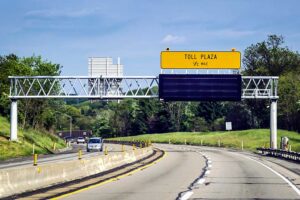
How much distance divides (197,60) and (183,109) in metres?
112

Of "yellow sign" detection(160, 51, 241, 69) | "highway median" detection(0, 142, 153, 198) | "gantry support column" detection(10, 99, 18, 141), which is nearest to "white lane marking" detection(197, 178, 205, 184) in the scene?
"highway median" detection(0, 142, 153, 198)

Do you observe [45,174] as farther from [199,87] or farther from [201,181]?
[199,87]

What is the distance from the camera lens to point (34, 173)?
696 inches

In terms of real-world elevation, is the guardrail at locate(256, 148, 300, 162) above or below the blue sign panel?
below

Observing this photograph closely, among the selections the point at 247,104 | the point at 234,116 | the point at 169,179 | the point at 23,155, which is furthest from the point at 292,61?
the point at 169,179

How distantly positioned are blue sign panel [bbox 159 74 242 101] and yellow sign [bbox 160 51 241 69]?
1052 millimetres

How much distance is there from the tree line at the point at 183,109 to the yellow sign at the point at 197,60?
25.0 metres

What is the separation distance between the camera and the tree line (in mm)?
81688

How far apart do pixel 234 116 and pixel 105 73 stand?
75416 mm

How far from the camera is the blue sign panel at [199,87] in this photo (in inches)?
2323

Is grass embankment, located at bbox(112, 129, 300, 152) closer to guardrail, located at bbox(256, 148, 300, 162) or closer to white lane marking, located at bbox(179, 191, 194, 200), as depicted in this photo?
guardrail, located at bbox(256, 148, 300, 162)

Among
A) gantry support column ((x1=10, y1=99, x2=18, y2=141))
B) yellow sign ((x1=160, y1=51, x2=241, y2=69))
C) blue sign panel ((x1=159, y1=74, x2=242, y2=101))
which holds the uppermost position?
yellow sign ((x1=160, y1=51, x2=241, y2=69))

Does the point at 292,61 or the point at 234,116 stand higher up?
the point at 292,61

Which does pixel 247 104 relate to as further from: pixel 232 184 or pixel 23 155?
pixel 232 184
